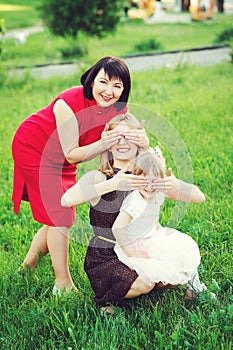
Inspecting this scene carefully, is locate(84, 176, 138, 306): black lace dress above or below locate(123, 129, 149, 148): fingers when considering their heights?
below

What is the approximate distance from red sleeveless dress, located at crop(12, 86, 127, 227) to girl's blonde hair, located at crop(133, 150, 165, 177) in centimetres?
40

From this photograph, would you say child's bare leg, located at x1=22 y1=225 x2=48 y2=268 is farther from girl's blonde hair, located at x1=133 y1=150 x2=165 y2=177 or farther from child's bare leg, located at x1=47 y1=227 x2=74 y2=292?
girl's blonde hair, located at x1=133 y1=150 x2=165 y2=177

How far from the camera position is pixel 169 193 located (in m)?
2.70

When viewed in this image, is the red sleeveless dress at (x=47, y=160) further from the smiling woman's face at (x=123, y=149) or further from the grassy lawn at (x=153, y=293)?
the smiling woman's face at (x=123, y=149)

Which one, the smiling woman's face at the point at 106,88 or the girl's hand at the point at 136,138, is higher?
the smiling woman's face at the point at 106,88

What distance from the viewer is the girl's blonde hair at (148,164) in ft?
8.50

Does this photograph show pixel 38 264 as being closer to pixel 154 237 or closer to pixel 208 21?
pixel 154 237

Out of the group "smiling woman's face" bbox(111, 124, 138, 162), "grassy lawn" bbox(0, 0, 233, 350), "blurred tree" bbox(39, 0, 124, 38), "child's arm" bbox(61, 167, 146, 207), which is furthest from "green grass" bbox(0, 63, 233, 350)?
"blurred tree" bbox(39, 0, 124, 38)

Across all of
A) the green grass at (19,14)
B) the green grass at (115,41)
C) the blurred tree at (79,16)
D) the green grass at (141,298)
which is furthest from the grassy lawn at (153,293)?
the green grass at (19,14)

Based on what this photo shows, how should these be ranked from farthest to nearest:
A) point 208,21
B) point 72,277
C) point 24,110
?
1. point 208,21
2. point 24,110
3. point 72,277

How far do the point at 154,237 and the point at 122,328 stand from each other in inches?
16.7

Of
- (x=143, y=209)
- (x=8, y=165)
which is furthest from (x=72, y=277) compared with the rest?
(x=8, y=165)

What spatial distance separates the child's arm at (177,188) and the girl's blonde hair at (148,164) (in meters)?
0.04

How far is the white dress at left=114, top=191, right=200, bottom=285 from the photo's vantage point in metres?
2.60
